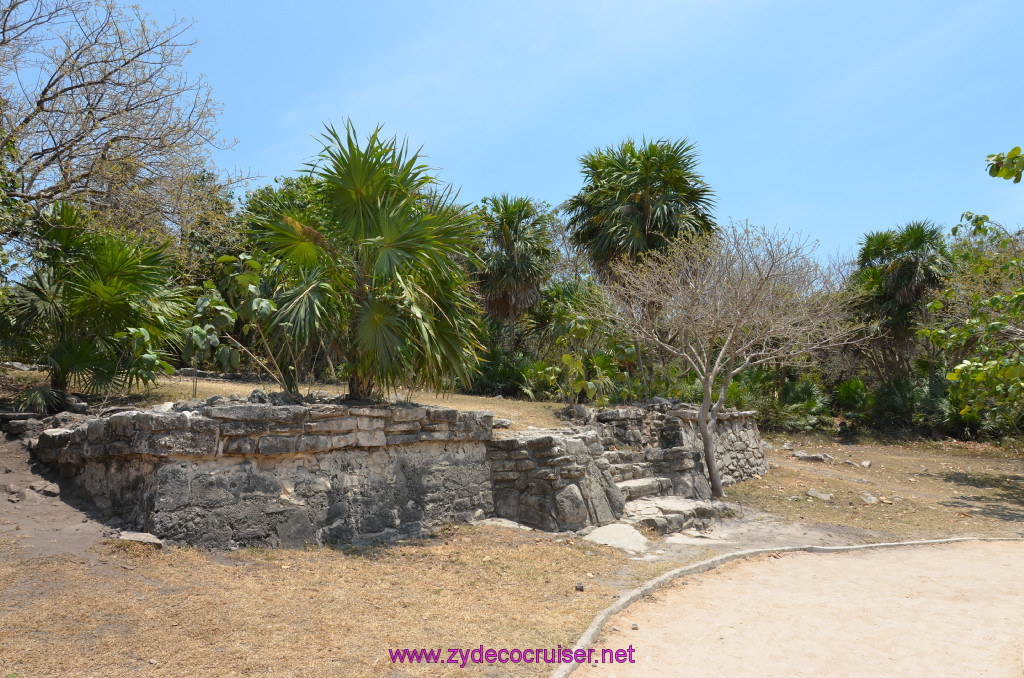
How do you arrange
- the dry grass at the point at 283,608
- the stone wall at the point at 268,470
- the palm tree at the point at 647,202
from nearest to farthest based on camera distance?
1. the dry grass at the point at 283,608
2. the stone wall at the point at 268,470
3. the palm tree at the point at 647,202

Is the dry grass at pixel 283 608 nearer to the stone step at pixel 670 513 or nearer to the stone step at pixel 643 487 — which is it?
the stone step at pixel 670 513

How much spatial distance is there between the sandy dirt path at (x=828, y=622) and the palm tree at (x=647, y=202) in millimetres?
9325

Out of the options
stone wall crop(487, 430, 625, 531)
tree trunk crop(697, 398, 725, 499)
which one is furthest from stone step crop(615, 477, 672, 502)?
tree trunk crop(697, 398, 725, 499)

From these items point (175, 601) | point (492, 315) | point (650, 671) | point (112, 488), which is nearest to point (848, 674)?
point (650, 671)

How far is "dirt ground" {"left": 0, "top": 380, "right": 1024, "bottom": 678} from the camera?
4.01m

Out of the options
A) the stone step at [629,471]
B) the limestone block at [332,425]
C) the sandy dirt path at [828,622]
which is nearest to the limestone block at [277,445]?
the limestone block at [332,425]

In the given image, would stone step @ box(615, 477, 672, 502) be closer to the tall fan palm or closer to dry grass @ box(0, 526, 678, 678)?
dry grass @ box(0, 526, 678, 678)

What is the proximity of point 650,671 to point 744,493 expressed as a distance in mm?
7747

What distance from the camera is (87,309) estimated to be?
8.17 metres

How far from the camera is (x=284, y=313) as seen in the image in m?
6.82

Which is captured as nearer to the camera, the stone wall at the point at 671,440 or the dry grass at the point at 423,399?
the dry grass at the point at 423,399

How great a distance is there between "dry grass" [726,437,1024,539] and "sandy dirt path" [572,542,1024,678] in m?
2.37

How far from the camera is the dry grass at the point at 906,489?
10.1 meters

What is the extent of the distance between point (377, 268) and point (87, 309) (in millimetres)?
4133
